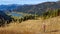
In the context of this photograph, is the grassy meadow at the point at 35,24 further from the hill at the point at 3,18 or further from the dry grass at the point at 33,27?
the hill at the point at 3,18

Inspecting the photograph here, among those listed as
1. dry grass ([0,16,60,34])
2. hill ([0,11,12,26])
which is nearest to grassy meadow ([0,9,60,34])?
dry grass ([0,16,60,34])

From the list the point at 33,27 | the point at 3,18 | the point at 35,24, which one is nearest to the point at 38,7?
the point at 35,24

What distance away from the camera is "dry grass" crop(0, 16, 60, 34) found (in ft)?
15.3

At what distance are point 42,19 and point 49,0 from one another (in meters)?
0.65

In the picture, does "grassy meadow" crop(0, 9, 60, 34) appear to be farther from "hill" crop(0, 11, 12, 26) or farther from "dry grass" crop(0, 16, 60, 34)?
"hill" crop(0, 11, 12, 26)

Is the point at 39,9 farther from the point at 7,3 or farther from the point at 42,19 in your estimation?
the point at 7,3

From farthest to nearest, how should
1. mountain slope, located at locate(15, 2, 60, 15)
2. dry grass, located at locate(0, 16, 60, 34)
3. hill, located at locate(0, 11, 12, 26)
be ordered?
1. mountain slope, located at locate(15, 2, 60, 15)
2. hill, located at locate(0, 11, 12, 26)
3. dry grass, located at locate(0, 16, 60, 34)

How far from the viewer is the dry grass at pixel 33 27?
4.66 meters

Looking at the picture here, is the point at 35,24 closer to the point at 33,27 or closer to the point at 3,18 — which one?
the point at 33,27

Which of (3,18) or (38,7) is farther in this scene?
(38,7)

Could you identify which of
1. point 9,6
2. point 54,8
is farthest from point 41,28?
point 9,6

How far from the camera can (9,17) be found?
5.14m

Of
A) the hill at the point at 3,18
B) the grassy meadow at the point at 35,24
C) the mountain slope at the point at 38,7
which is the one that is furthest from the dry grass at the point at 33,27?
the mountain slope at the point at 38,7

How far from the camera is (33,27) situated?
4.88 metres
